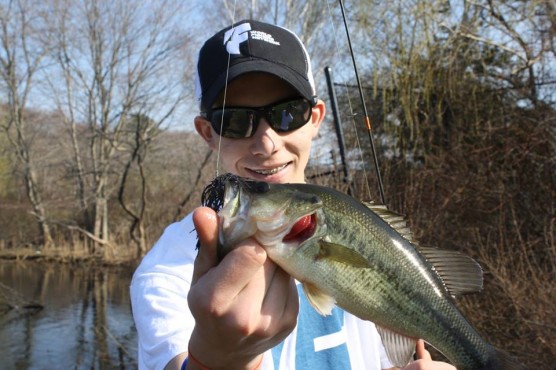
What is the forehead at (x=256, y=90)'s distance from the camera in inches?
86.6

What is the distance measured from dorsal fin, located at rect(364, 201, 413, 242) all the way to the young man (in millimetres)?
393

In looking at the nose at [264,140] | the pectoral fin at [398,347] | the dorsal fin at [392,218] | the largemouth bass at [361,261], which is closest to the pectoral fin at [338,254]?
the largemouth bass at [361,261]

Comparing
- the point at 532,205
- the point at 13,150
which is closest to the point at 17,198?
the point at 13,150

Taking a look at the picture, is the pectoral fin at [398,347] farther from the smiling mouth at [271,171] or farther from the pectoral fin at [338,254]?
the smiling mouth at [271,171]

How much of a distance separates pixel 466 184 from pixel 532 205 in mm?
1114

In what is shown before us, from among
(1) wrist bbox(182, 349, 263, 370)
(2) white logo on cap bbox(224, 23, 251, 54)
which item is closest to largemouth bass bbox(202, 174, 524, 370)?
(1) wrist bbox(182, 349, 263, 370)

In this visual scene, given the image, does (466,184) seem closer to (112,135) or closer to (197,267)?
(197,267)

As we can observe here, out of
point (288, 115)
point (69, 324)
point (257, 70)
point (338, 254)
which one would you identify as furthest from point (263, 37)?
point (69, 324)

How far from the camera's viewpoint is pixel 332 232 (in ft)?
5.33

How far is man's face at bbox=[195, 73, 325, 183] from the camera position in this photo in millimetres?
2184

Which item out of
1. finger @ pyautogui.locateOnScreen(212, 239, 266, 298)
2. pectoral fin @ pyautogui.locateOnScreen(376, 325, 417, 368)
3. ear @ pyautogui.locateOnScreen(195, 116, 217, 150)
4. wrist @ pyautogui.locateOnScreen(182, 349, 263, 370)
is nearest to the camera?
finger @ pyautogui.locateOnScreen(212, 239, 266, 298)

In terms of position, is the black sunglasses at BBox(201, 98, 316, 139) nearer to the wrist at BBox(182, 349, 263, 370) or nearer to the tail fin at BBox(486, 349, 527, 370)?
the wrist at BBox(182, 349, 263, 370)

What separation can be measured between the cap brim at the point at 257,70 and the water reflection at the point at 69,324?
9.78 m

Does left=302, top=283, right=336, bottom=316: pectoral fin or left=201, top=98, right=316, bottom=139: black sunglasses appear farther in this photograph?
left=201, top=98, right=316, bottom=139: black sunglasses
